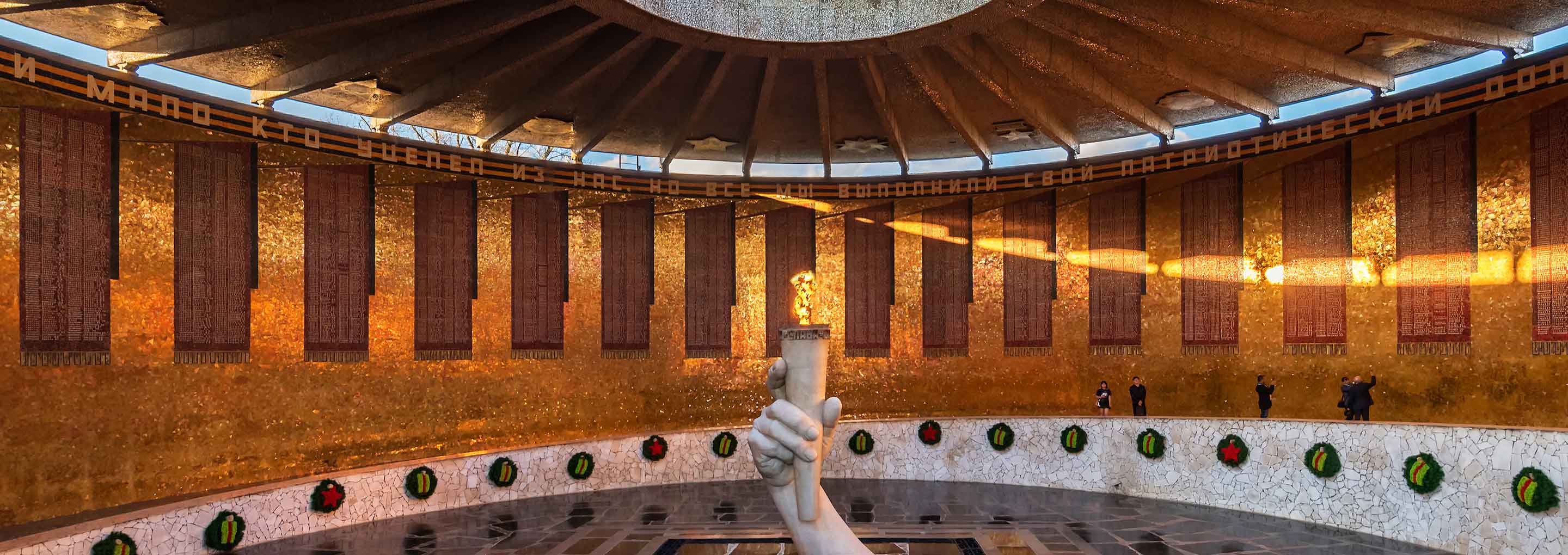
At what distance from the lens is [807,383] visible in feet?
21.0

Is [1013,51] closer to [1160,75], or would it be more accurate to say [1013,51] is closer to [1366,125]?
[1160,75]

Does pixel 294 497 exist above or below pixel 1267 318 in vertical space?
below

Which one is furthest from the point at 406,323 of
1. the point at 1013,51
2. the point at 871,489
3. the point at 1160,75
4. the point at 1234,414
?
the point at 1234,414

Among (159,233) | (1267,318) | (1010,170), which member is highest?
(1010,170)

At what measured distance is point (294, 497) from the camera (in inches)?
409

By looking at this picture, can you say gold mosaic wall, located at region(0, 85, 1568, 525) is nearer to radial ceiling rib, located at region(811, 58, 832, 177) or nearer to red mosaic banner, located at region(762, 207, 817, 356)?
red mosaic banner, located at region(762, 207, 817, 356)

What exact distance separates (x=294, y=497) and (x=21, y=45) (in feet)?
17.8

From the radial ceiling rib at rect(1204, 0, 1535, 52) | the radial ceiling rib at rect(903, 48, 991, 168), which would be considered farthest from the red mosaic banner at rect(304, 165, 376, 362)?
the radial ceiling rib at rect(1204, 0, 1535, 52)

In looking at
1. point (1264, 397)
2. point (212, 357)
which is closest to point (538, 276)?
point (212, 357)

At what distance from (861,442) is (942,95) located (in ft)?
17.5

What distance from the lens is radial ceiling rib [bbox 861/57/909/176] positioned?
12094 millimetres

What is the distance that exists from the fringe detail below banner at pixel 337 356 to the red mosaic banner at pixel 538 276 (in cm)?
227

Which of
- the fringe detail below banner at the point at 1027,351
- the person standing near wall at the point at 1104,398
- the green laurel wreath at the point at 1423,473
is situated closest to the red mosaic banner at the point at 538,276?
the fringe detail below banner at the point at 1027,351

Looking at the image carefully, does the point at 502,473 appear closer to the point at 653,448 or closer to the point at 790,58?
the point at 653,448
